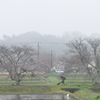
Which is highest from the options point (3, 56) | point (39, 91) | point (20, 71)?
point (3, 56)

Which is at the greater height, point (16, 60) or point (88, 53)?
point (88, 53)

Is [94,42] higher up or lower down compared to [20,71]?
higher up

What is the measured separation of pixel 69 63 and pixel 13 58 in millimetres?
7920

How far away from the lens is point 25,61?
31.5 meters

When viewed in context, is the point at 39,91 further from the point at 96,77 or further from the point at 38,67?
the point at 96,77

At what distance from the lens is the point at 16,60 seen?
105 ft

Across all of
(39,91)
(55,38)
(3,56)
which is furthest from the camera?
(55,38)

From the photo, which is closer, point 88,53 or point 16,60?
point 16,60

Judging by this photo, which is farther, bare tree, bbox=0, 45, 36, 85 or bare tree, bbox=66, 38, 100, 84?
bare tree, bbox=66, 38, 100, 84

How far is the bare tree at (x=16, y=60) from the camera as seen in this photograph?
100 feet

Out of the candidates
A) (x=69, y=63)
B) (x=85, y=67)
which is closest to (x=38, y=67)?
(x=69, y=63)

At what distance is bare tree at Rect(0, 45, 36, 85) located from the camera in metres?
30.5

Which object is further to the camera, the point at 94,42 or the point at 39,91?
the point at 94,42

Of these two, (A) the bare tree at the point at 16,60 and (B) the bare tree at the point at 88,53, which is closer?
(A) the bare tree at the point at 16,60
